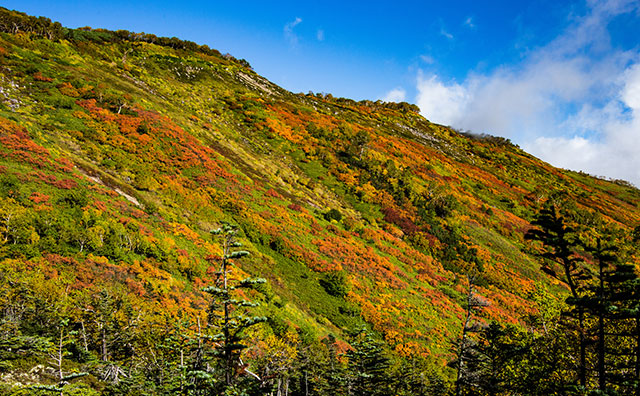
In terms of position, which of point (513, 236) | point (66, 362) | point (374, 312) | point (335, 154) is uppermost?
point (335, 154)

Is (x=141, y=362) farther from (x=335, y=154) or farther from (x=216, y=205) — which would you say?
(x=335, y=154)

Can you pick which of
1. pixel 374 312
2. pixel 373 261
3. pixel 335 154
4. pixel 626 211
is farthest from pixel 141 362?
pixel 626 211

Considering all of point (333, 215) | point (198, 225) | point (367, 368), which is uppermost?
point (333, 215)

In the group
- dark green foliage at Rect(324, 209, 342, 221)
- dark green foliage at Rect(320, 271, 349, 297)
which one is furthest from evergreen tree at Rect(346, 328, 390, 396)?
dark green foliage at Rect(324, 209, 342, 221)

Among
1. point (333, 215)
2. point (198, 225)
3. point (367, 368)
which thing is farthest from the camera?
point (333, 215)

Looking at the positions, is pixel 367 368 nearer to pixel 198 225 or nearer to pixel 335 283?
pixel 335 283

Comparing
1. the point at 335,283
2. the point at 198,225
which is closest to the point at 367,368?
the point at 335,283

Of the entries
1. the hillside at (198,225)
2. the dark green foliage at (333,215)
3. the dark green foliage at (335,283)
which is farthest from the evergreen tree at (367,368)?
the dark green foliage at (333,215)

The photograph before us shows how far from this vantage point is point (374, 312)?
27875mm

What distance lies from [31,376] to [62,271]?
7.53 meters

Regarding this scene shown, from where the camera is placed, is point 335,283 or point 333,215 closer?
point 335,283

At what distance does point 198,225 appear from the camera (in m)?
29.1

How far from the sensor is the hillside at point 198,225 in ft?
44.7

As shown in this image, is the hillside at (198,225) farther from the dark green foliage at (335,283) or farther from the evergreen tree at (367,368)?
the evergreen tree at (367,368)
